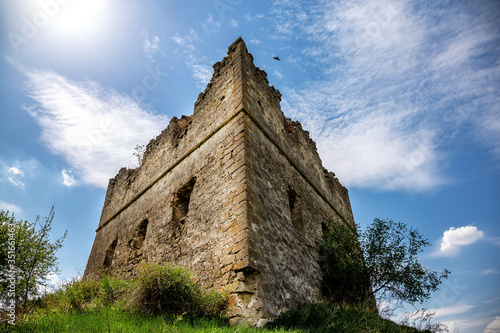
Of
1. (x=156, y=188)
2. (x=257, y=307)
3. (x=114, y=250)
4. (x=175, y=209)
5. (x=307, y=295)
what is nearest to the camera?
(x=257, y=307)

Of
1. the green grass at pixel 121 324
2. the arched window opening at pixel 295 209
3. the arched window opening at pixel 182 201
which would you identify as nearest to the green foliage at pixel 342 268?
the arched window opening at pixel 295 209

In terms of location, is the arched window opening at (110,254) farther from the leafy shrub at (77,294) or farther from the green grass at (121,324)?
the green grass at (121,324)

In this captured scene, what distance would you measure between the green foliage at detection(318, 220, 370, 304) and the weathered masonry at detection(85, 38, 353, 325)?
0.39 metres

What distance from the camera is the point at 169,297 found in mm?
4102

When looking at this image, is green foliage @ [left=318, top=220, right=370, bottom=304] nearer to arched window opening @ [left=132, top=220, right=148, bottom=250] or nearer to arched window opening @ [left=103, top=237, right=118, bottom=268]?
arched window opening @ [left=132, top=220, right=148, bottom=250]

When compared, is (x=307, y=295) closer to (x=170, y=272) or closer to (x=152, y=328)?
(x=170, y=272)

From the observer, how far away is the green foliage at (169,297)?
3988 mm

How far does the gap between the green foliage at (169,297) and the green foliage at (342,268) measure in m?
3.30

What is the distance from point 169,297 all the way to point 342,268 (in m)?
4.27

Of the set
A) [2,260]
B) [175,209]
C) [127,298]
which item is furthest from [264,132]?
[2,260]

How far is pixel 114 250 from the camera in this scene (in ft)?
29.1

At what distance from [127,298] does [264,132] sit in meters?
4.48

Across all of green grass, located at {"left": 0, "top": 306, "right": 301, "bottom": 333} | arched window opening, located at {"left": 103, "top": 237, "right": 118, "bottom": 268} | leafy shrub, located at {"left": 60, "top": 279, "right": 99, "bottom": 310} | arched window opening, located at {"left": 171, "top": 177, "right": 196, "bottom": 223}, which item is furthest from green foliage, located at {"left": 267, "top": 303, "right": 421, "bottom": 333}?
arched window opening, located at {"left": 103, "top": 237, "right": 118, "bottom": 268}

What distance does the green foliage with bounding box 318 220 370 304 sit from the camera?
21.7 ft
